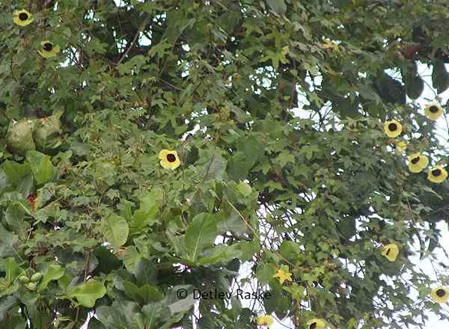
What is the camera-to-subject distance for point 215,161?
2.48m

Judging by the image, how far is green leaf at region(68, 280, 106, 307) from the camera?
2.14 metres

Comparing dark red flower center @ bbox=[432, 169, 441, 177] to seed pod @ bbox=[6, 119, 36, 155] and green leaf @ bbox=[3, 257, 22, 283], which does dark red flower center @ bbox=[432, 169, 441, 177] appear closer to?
seed pod @ bbox=[6, 119, 36, 155]

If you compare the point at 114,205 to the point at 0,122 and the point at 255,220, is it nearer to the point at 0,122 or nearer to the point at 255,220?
the point at 255,220

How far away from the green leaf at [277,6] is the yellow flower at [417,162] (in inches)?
22.3

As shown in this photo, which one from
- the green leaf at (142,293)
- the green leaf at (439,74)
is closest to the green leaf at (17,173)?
the green leaf at (142,293)

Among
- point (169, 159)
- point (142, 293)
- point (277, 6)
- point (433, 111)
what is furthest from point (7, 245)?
point (433, 111)

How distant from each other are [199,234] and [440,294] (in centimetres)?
96

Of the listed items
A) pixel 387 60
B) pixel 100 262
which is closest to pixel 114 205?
pixel 100 262

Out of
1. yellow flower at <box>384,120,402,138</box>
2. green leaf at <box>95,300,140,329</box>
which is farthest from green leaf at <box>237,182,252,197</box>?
yellow flower at <box>384,120,402,138</box>

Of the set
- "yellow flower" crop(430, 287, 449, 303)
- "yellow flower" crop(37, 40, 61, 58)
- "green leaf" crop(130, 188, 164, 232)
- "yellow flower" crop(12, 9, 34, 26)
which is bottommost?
"yellow flower" crop(430, 287, 449, 303)

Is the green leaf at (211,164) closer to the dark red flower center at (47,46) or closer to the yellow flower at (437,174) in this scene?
the dark red flower center at (47,46)

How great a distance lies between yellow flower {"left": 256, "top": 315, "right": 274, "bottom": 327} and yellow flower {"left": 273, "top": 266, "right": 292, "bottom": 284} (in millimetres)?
104

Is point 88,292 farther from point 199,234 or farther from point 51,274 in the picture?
point 199,234

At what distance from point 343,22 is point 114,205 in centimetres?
113
